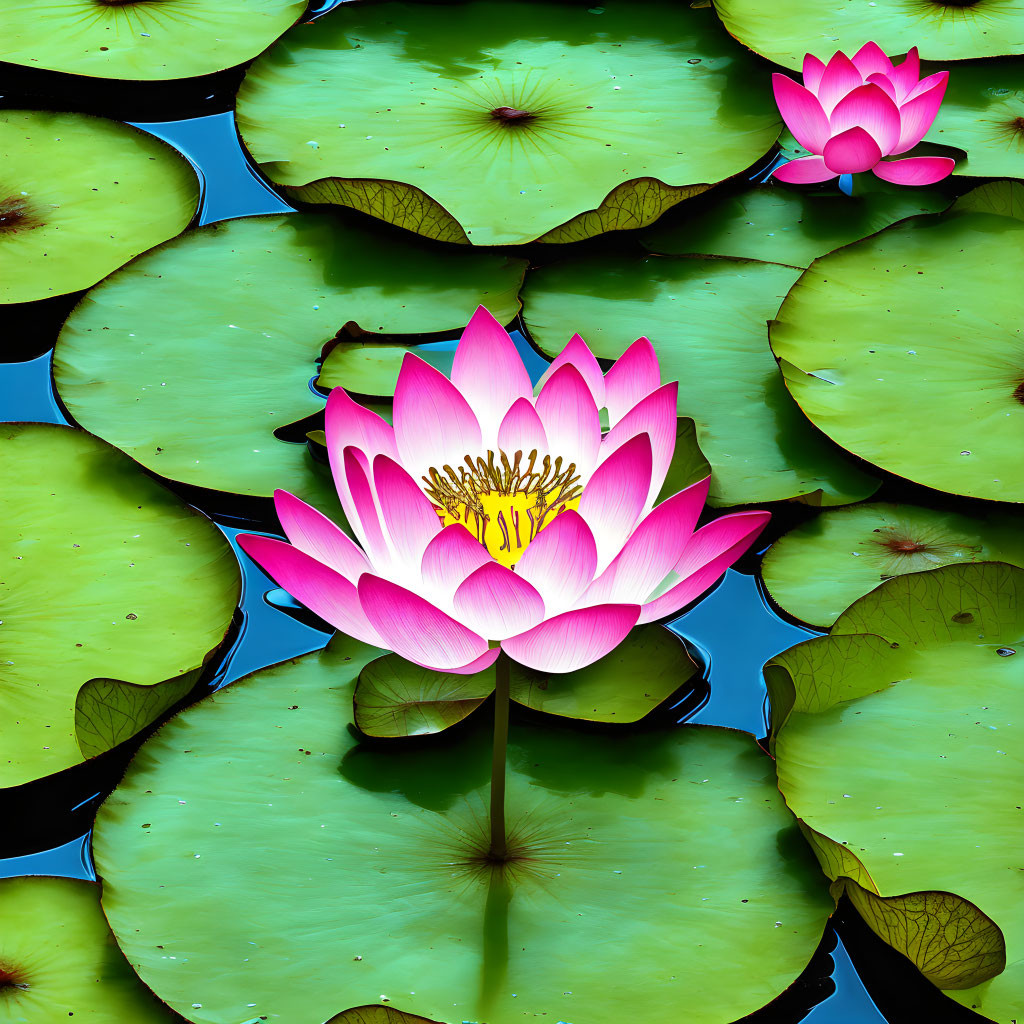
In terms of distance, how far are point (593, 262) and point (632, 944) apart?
3.99 feet

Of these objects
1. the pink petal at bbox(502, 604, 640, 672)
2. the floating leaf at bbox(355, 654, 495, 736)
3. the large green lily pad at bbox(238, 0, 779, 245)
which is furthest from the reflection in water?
the large green lily pad at bbox(238, 0, 779, 245)

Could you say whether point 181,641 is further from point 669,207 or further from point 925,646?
point 669,207

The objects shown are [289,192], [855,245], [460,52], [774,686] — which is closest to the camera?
[774,686]

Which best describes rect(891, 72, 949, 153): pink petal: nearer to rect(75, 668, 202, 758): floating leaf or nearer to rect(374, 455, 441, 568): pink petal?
rect(374, 455, 441, 568): pink petal

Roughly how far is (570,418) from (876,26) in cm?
161

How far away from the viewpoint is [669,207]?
1.87m

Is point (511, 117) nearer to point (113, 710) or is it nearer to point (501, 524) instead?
point (501, 524)

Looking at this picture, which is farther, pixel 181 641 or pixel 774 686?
pixel 181 641

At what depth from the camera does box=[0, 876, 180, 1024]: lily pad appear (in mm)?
984

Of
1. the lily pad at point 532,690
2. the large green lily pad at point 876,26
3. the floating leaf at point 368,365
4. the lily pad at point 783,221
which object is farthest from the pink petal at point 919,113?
the lily pad at point 532,690

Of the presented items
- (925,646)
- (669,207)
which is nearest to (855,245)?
(669,207)

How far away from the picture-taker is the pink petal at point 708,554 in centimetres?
97

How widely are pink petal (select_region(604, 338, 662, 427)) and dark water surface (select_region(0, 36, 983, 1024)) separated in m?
0.37

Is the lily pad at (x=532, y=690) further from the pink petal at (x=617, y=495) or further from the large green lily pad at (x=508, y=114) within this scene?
the large green lily pad at (x=508, y=114)
